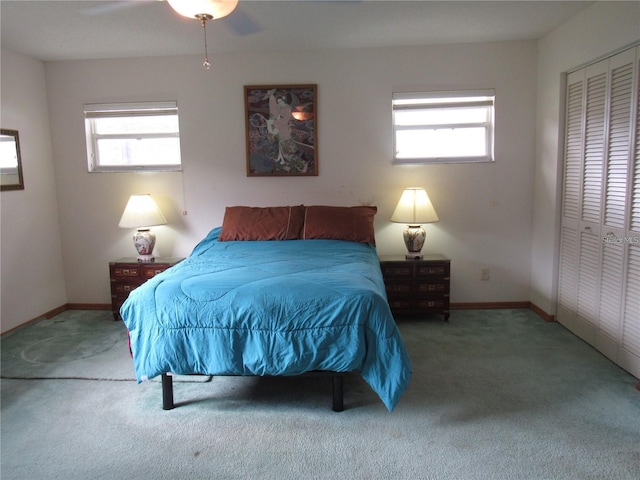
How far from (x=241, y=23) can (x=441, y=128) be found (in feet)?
6.40

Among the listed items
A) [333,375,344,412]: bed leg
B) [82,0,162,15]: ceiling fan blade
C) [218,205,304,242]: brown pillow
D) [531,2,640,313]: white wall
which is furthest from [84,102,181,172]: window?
[531,2,640,313]: white wall

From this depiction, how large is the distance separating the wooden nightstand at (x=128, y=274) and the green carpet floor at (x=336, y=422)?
31.6 inches

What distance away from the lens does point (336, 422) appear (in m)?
2.34

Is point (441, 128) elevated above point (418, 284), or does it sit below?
above

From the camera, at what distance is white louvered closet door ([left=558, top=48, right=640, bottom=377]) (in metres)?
2.76

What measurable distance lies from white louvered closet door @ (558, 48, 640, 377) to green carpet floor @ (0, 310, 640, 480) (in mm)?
243

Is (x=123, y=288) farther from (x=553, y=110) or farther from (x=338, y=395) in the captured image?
(x=553, y=110)

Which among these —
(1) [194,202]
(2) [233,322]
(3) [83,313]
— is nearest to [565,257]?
(2) [233,322]

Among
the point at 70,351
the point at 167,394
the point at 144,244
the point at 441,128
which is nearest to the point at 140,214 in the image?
the point at 144,244

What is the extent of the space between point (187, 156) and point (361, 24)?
1.95 meters

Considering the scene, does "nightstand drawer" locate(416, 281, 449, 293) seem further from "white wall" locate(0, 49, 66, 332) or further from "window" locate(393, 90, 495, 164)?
"white wall" locate(0, 49, 66, 332)

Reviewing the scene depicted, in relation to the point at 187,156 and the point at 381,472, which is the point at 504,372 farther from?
the point at 187,156

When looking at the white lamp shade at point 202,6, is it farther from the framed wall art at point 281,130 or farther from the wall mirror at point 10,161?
the wall mirror at point 10,161

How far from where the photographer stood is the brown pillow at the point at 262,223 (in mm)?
3807
